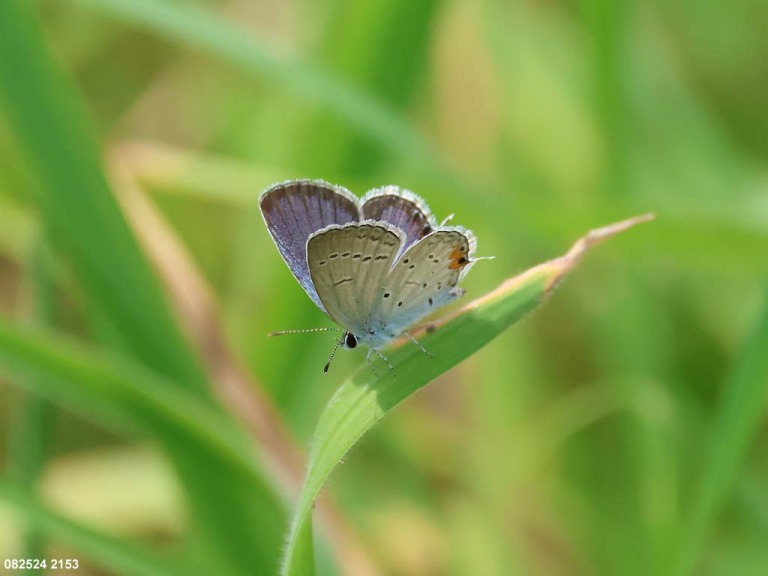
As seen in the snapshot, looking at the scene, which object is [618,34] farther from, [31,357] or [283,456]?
[31,357]

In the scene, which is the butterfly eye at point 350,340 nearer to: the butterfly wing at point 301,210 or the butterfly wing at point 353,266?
the butterfly wing at point 353,266

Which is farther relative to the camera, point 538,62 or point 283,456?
point 538,62

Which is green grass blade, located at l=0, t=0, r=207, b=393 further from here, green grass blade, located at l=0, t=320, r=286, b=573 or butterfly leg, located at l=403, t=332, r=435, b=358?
butterfly leg, located at l=403, t=332, r=435, b=358

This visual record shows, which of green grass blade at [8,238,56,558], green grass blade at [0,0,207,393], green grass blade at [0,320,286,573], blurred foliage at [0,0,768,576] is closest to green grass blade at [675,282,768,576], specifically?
blurred foliage at [0,0,768,576]

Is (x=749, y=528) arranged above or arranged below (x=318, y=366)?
below

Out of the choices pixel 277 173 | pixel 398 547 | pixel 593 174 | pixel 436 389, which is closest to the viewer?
pixel 277 173

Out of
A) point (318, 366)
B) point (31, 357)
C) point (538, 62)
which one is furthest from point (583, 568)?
point (538, 62)
